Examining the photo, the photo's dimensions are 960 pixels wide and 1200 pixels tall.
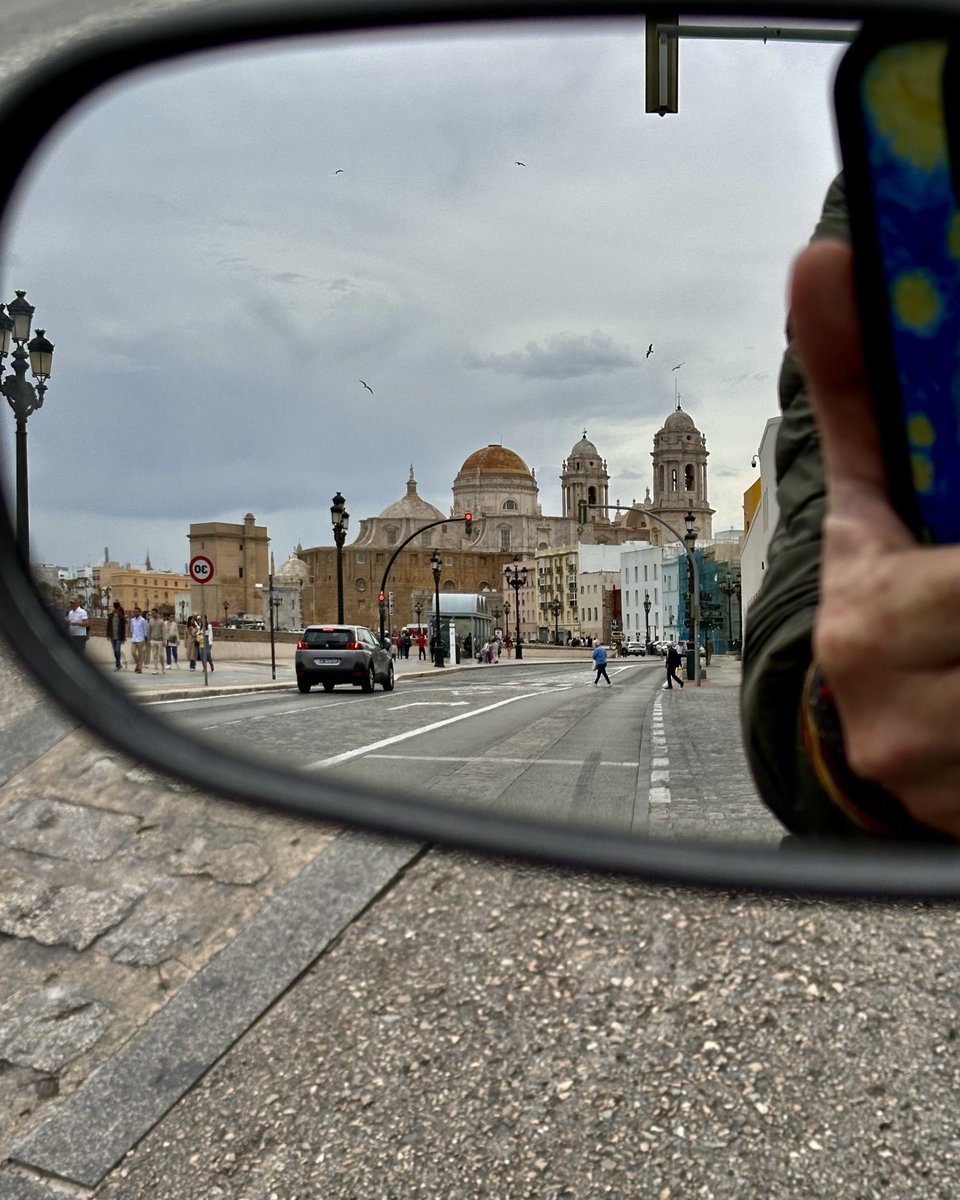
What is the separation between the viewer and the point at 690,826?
1.02m

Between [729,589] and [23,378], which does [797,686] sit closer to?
[729,589]

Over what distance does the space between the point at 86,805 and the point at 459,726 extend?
318 cm

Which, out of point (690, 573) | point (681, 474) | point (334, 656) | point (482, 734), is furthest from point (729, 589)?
point (334, 656)

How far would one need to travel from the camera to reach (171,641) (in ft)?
4.06

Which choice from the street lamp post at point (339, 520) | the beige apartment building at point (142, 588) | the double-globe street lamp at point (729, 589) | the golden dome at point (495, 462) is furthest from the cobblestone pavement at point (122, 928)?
the double-globe street lamp at point (729, 589)

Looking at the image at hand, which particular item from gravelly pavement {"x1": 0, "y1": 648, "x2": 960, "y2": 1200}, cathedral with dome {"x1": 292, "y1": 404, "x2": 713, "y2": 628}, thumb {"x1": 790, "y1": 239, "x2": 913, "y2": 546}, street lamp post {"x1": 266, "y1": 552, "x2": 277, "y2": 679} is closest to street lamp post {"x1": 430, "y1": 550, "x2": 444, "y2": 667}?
cathedral with dome {"x1": 292, "y1": 404, "x2": 713, "y2": 628}

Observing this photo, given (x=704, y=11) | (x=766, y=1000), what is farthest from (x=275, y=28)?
(x=766, y=1000)

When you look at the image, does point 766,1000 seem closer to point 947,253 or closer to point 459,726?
point 459,726

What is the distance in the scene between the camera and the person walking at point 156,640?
4.19 ft

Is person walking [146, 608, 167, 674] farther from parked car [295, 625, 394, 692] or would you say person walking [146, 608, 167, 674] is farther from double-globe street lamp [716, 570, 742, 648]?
double-globe street lamp [716, 570, 742, 648]

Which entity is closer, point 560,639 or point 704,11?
point 704,11

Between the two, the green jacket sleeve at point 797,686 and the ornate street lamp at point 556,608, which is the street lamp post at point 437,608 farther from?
the green jacket sleeve at point 797,686

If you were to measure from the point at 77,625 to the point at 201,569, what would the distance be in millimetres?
220

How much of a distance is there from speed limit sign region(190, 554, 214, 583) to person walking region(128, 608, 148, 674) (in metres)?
0.18
